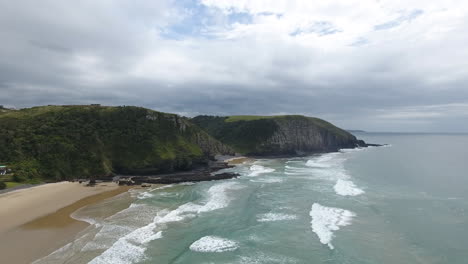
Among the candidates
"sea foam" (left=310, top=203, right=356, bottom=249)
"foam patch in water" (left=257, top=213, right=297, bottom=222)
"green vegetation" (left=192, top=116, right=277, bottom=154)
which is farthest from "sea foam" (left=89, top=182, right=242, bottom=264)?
"green vegetation" (left=192, top=116, right=277, bottom=154)

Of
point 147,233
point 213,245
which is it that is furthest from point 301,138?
point 213,245

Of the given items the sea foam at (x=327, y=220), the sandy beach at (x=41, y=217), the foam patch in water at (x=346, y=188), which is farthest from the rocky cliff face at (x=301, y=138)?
the sea foam at (x=327, y=220)

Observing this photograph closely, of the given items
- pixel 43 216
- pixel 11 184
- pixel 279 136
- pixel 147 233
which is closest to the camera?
pixel 147 233

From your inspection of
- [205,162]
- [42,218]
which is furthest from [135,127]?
[42,218]

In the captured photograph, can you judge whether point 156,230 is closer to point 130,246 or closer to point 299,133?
point 130,246

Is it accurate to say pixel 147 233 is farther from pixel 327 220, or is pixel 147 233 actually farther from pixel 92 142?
pixel 92 142

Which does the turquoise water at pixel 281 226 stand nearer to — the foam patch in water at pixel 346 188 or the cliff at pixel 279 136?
the foam patch in water at pixel 346 188
